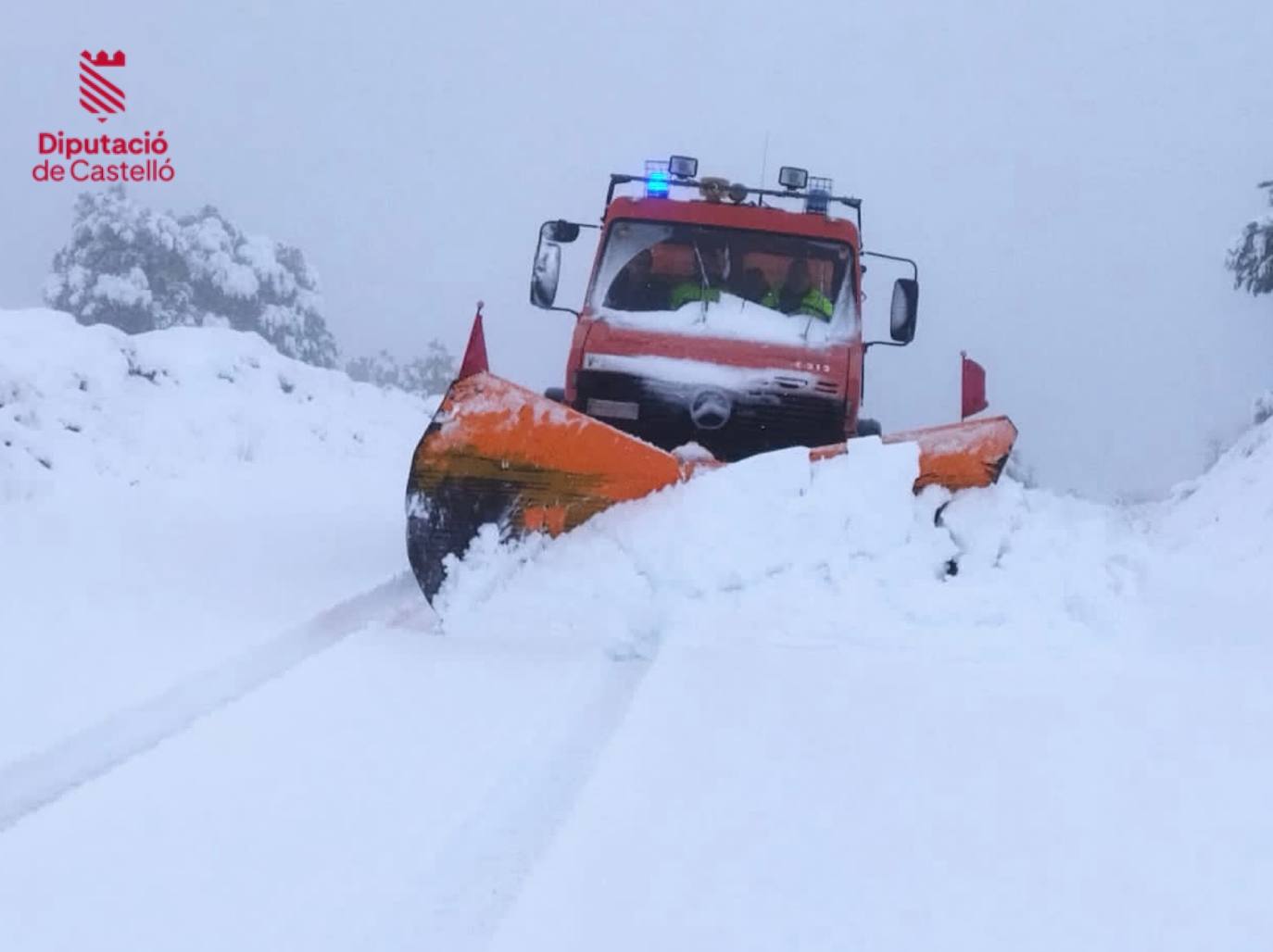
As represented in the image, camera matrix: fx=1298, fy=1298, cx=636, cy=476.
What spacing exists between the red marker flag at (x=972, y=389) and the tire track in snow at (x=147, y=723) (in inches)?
130

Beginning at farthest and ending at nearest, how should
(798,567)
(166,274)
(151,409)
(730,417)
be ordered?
(166,274), (151,409), (730,417), (798,567)

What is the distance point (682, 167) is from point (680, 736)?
4.86 meters

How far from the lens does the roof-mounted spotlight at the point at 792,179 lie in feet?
25.1

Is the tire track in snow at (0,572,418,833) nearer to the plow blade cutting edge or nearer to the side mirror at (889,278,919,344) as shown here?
the plow blade cutting edge

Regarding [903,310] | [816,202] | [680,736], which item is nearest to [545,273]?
[816,202]

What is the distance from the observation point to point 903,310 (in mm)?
7418

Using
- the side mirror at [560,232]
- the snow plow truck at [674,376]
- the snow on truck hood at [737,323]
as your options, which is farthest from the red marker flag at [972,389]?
the side mirror at [560,232]

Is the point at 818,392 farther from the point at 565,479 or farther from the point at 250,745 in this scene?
the point at 250,745

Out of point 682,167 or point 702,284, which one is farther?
point 682,167

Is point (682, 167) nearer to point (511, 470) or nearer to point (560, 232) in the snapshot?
point (560, 232)

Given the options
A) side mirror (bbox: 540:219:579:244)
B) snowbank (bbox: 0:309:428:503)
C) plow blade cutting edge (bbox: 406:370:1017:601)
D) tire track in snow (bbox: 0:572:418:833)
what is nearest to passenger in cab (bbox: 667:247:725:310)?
side mirror (bbox: 540:219:579:244)

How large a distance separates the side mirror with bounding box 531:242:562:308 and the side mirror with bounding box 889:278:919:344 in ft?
6.35

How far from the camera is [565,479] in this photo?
5.25 meters

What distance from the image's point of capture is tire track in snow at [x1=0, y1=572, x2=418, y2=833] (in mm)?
3129
